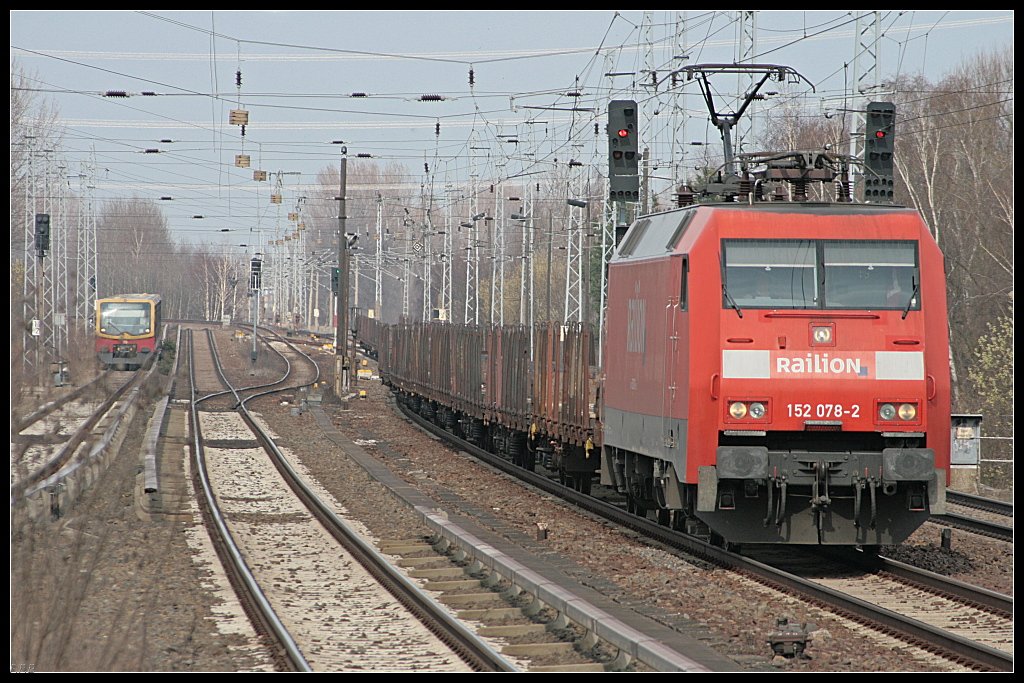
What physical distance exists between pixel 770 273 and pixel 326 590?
17.2 feet

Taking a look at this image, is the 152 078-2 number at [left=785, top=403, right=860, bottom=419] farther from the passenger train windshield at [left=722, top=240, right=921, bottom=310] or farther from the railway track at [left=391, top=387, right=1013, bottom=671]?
the railway track at [left=391, top=387, right=1013, bottom=671]

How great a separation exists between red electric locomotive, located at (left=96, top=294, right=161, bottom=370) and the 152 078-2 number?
43463mm

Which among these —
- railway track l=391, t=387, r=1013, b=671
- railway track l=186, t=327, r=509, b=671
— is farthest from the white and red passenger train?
railway track l=186, t=327, r=509, b=671

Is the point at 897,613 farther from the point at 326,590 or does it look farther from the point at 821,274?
the point at 326,590

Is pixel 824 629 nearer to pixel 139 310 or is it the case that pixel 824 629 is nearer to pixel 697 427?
pixel 697 427

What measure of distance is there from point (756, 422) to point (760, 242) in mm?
1760

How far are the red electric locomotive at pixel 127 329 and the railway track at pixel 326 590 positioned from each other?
104ft

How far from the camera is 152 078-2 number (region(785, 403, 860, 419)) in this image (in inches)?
475

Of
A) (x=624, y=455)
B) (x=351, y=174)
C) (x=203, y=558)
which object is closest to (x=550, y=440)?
(x=624, y=455)

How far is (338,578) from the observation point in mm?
12828

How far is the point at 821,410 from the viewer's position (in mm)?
12062

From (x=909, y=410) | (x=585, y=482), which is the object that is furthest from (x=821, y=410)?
(x=585, y=482)

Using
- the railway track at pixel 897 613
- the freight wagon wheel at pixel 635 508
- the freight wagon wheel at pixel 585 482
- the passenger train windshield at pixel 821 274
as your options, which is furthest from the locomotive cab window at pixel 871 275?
the freight wagon wheel at pixel 585 482

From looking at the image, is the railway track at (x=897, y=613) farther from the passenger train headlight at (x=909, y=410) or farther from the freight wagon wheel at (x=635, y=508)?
the passenger train headlight at (x=909, y=410)
